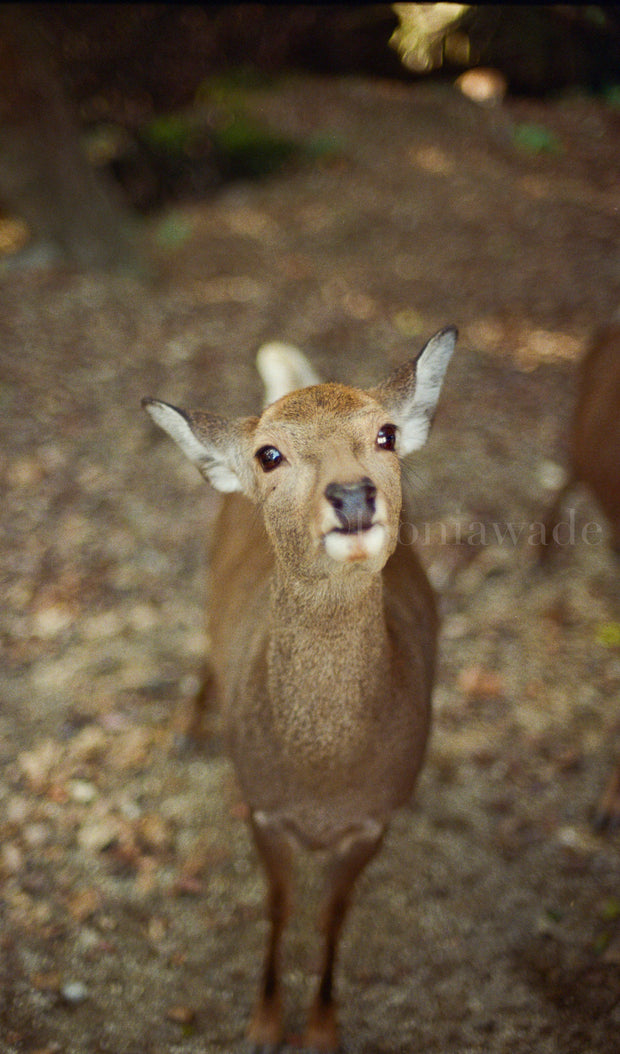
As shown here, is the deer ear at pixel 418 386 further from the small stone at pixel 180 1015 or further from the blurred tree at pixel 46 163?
the blurred tree at pixel 46 163

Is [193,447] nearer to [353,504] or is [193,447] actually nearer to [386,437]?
[386,437]

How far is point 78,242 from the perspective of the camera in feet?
22.3

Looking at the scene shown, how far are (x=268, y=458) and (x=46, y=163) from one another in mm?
5436

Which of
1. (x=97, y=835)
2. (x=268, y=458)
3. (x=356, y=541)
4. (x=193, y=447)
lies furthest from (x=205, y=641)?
(x=356, y=541)

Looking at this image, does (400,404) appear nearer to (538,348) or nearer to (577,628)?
(577,628)

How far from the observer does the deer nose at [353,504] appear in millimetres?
1878

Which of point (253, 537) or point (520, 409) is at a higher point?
point (520, 409)

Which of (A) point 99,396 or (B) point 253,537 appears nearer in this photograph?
(B) point 253,537

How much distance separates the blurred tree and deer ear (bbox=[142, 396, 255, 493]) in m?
4.97

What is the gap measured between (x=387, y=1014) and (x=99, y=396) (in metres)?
4.44

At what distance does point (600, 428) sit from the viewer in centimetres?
411

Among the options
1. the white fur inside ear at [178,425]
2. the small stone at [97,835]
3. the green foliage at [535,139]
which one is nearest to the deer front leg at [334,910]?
the small stone at [97,835]

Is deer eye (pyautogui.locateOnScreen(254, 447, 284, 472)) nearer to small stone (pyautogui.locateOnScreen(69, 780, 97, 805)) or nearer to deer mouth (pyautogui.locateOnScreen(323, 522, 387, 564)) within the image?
deer mouth (pyautogui.locateOnScreen(323, 522, 387, 564))

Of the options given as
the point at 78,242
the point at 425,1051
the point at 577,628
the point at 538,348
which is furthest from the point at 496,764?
the point at 78,242
